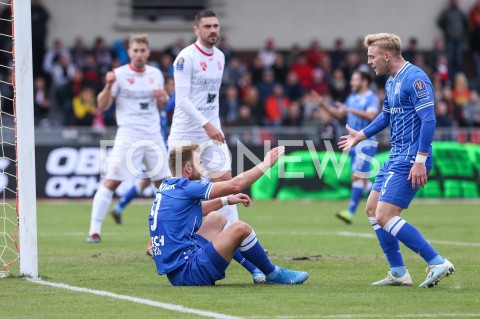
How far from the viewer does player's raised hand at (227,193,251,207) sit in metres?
8.66

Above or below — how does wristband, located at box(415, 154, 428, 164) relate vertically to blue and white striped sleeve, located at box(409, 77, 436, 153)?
below

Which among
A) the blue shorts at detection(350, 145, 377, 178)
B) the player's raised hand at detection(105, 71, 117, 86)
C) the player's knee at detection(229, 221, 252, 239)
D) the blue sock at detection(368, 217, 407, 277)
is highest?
the player's raised hand at detection(105, 71, 117, 86)

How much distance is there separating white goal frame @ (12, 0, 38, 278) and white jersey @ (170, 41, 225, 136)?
2048 mm

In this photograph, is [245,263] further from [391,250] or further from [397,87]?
[397,87]

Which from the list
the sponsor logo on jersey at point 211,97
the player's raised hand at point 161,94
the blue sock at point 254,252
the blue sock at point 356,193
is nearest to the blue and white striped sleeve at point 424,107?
the blue sock at point 254,252

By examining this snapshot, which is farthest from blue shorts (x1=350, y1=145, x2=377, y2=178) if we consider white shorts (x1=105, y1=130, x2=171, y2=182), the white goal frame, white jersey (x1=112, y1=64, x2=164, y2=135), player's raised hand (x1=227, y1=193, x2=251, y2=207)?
the white goal frame

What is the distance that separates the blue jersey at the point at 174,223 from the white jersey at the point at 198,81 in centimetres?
239

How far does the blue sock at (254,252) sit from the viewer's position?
8.73 metres

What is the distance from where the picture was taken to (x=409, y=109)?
8867 mm

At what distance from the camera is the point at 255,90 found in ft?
86.0

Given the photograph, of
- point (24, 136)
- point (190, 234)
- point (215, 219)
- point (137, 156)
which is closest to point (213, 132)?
point (215, 219)

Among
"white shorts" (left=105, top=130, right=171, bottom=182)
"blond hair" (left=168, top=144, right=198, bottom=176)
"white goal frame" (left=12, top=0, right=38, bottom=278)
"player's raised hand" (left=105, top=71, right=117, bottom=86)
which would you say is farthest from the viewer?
"white shorts" (left=105, top=130, right=171, bottom=182)

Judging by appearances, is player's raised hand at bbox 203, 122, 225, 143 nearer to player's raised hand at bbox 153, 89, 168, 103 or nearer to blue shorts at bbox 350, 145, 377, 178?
player's raised hand at bbox 153, 89, 168, 103

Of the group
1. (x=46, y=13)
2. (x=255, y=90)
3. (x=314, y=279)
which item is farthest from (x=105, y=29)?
(x=314, y=279)
